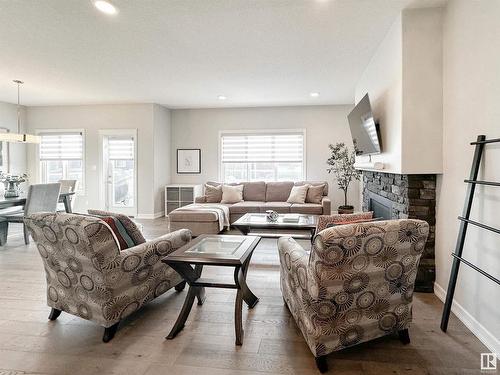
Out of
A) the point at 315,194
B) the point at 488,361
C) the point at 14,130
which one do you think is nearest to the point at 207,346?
the point at 488,361

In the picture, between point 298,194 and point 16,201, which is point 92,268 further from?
point 298,194

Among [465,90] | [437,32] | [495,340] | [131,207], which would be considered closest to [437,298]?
[495,340]

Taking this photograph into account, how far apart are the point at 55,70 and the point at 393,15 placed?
443cm

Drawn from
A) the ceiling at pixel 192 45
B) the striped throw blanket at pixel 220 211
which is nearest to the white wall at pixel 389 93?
the ceiling at pixel 192 45

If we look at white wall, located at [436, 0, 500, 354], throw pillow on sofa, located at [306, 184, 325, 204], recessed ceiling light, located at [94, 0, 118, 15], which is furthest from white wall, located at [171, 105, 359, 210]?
recessed ceiling light, located at [94, 0, 118, 15]

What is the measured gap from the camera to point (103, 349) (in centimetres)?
203

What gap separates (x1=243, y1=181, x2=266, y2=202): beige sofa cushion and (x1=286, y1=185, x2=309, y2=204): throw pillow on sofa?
60 cm

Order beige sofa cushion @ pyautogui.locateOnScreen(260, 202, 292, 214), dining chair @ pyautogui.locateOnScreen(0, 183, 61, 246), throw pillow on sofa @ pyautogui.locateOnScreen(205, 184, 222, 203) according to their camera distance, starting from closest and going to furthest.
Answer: dining chair @ pyautogui.locateOnScreen(0, 183, 61, 246) → beige sofa cushion @ pyautogui.locateOnScreen(260, 202, 292, 214) → throw pillow on sofa @ pyautogui.locateOnScreen(205, 184, 222, 203)

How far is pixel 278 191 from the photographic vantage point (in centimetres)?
652

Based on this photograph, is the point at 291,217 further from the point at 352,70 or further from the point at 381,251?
the point at 381,251

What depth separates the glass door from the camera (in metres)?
7.05

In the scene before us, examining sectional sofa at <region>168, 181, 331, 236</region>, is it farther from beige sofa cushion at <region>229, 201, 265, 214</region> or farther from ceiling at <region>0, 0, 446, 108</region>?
ceiling at <region>0, 0, 446, 108</region>

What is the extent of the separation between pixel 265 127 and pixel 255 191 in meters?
1.62

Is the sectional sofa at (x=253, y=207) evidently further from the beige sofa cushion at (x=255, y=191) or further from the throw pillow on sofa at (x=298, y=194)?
the throw pillow on sofa at (x=298, y=194)
